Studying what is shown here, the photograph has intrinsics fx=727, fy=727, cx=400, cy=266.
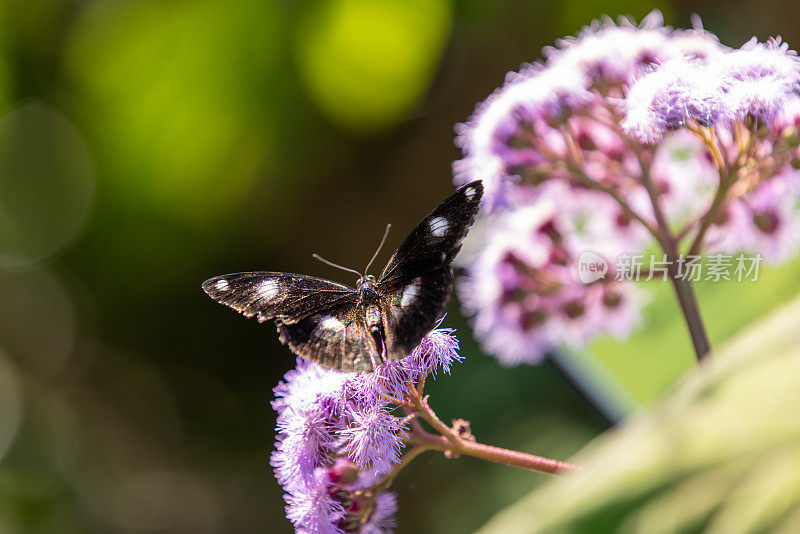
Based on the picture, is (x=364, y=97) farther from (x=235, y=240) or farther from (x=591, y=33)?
(x=591, y=33)

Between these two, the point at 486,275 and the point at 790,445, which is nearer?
the point at 790,445

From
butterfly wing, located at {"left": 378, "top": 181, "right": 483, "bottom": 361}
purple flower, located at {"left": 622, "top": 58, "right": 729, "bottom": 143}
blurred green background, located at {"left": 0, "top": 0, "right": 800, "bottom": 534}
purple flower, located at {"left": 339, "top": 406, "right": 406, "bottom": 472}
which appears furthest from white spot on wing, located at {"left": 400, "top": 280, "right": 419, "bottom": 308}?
blurred green background, located at {"left": 0, "top": 0, "right": 800, "bottom": 534}

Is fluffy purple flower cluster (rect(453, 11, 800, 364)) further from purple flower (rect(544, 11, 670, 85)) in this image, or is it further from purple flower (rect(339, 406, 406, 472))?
purple flower (rect(339, 406, 406, 472))

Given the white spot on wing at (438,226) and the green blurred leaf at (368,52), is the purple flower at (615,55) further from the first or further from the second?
the green blurred leaf at (368,52)

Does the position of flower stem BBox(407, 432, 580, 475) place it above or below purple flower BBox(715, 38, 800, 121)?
below

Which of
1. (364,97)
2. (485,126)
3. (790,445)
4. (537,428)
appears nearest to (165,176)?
(364,97)

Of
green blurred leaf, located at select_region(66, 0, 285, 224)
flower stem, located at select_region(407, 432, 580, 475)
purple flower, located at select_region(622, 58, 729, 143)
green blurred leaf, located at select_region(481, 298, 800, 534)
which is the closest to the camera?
green blurred leaf, located at select_region(481, 298, 800, 534)
